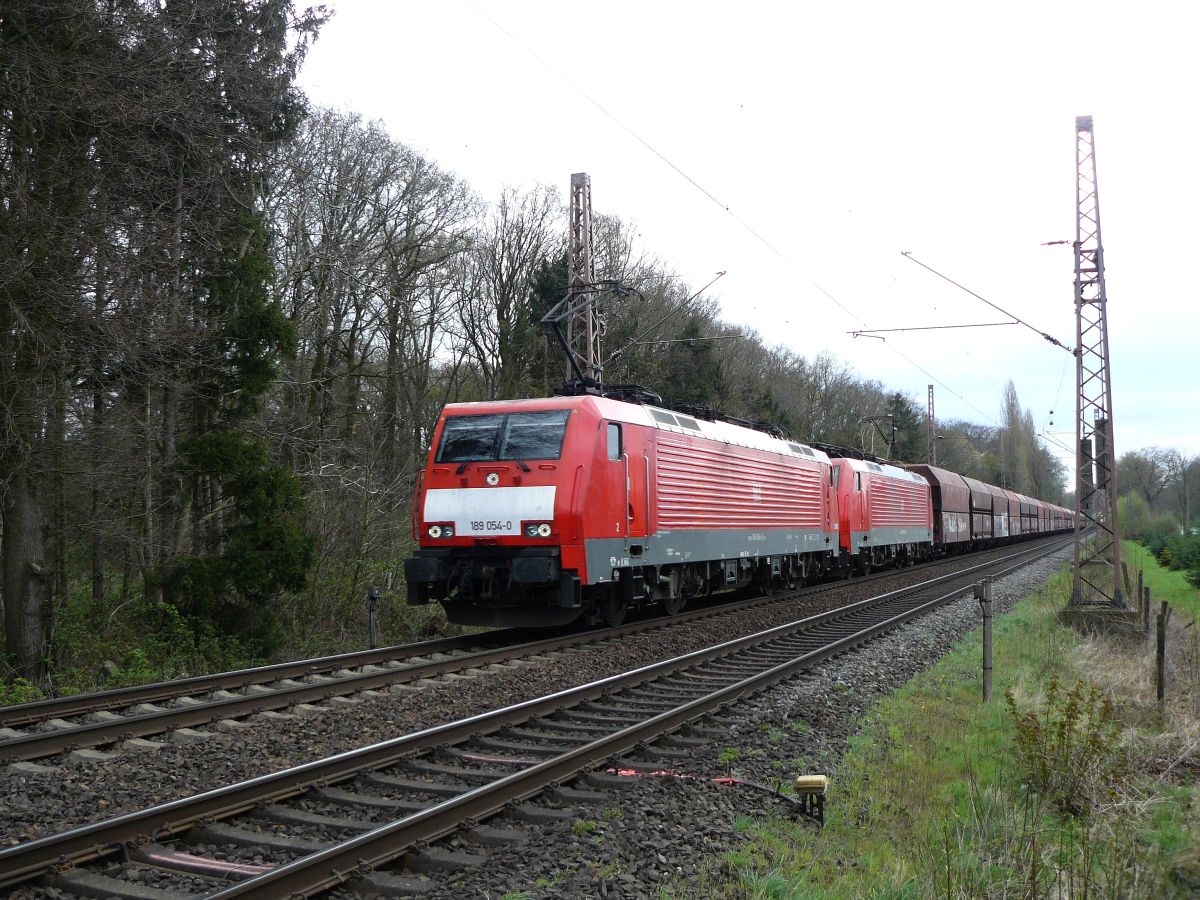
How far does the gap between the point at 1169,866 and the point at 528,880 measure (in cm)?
275

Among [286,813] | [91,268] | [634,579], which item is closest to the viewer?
[286,813]

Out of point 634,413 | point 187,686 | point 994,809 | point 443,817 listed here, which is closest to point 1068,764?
point 994,809

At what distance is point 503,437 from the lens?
12812 mm

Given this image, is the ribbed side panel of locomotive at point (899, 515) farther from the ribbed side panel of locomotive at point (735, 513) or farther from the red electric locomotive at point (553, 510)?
the red electric locomotive at point (553, 510)

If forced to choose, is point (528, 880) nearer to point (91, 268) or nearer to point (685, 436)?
point (91, 268)

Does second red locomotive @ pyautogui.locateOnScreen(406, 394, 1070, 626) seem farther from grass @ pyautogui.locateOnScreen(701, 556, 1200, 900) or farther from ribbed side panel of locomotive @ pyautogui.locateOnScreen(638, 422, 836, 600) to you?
grass @ pyautogui.locateOnScreen(701, 556, 1200, 900)

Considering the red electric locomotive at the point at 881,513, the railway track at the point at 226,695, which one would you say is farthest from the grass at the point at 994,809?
the red electric locomotive at the point at 881,513

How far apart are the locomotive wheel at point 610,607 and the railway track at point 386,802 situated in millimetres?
4305

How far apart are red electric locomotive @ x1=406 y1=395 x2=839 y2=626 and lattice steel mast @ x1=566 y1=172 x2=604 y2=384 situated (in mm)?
4018

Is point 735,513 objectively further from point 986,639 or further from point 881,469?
point 881,469

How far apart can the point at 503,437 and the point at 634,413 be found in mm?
1970

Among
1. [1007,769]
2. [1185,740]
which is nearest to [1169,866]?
[1007,769]

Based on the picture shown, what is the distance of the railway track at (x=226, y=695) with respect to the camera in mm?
7176

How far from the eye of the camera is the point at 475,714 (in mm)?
8328
